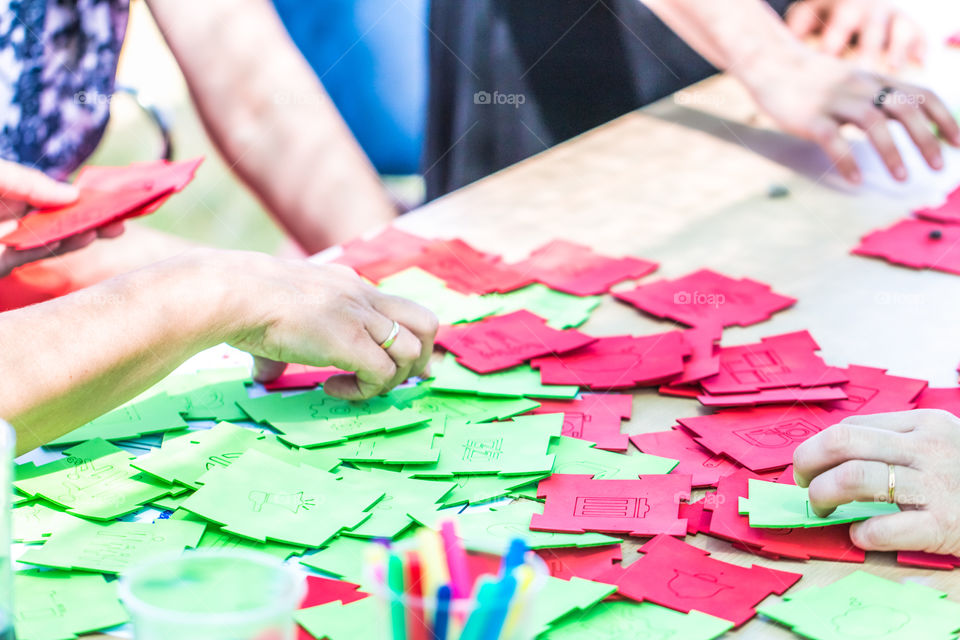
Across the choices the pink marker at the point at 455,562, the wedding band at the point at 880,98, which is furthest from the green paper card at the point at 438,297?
the wedding band at the point at 880,98

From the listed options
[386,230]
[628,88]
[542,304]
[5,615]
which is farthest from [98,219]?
[628,88]

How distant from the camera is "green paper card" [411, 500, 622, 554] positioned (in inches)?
32.5

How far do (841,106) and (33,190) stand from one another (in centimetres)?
146

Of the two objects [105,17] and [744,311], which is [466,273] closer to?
[744,311]

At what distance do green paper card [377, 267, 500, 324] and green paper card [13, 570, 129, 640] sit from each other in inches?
24.5

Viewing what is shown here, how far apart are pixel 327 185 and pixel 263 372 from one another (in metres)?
1.46

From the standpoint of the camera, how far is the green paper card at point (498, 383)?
1130mm

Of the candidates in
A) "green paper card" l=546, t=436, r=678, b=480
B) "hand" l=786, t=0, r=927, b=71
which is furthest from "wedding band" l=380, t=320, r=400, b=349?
"hand" l=786, t=0, r=927, b=71

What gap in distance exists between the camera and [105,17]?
207cm

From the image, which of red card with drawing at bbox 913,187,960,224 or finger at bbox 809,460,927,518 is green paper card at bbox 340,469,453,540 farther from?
red card with drawing at bbox 913,187,960,224

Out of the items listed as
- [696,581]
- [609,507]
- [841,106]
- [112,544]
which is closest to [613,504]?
[609,507]

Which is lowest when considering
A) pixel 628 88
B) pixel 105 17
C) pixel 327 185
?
pixel 327 185

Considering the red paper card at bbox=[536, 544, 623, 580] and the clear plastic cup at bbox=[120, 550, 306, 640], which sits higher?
the clear plastic cup at bbox=[120, 550, 306, 640]

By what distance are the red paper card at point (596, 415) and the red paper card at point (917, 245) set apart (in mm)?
613
